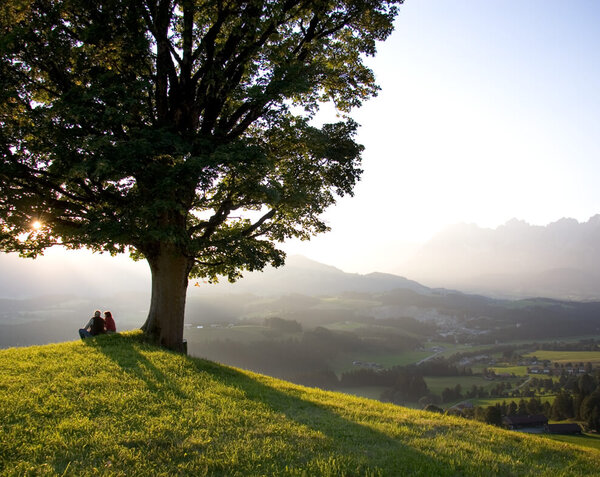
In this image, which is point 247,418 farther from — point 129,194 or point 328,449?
point 129,194

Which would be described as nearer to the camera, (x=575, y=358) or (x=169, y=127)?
(x=169, y=127)

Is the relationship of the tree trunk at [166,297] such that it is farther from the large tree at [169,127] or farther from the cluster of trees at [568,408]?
the cluster of trees at [568,408]

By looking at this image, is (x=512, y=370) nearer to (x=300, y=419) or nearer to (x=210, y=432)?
(x=300, y=419)

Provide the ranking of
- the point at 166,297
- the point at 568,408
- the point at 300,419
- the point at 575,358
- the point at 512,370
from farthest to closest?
the point at 575,358, the point at 512,370, the point at 568,408, the point at 166,297, the point at 300,419

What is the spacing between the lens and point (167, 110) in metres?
18.9

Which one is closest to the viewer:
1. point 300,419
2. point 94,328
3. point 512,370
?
point 300,419

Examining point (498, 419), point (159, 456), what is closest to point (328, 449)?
point (159, 456)

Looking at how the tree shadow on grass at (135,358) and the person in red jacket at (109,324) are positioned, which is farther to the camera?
the person in red jacket at (109,324)

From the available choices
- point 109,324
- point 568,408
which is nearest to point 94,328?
point 109,324

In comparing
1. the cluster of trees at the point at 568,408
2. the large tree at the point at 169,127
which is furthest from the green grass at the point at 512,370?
the large tree at the point at 169,127

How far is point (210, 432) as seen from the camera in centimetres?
885

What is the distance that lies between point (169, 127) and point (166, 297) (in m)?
8.09

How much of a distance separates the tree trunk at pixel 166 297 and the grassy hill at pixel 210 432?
13.8 feet

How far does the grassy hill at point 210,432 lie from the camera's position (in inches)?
283
